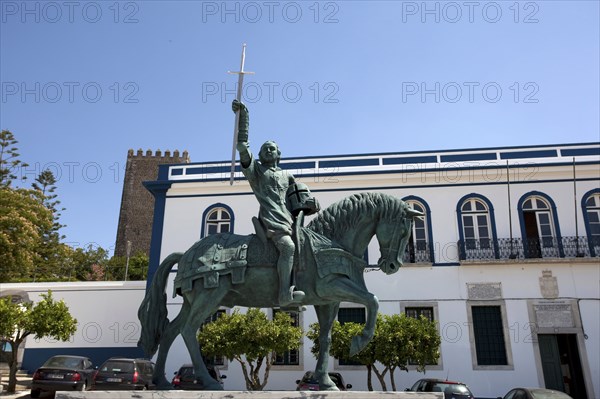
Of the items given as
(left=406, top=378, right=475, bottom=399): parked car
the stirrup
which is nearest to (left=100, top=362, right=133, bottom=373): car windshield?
(left=406, top=378, right=475, bottom=399): parked car

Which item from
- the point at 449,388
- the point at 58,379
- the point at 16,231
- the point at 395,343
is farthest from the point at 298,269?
the point at 16,231

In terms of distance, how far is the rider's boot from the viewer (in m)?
5.24

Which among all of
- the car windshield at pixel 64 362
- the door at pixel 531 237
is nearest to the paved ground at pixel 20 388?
the car windshield at pixel 64 362

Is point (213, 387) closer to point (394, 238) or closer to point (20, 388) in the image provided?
point (394, 238)

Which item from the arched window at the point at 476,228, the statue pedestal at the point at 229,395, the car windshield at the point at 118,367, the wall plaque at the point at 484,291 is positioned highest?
the arched window at the point at 476,228

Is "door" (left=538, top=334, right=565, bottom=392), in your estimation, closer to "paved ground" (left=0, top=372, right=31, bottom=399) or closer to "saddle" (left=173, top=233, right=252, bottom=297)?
Result: "saddle" (left=173, top=233, right=252, bottom=297)

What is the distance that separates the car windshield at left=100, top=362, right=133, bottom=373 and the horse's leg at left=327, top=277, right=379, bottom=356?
10.4 m

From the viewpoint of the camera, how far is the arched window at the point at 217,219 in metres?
20.2

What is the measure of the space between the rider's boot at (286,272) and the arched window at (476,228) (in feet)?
47.4

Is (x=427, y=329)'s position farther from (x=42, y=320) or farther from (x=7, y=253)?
(x=7, y=253)

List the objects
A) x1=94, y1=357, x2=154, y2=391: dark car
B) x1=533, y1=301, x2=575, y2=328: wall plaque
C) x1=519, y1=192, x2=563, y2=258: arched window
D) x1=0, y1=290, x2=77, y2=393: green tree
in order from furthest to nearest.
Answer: x1=519, y1=192, x2=563, y2=258: arched window, x1=533, y1=301, x2=575, y2=328: wall plaque, x1=0, y1=290, x2=77, y2=393: green tree, x1=94, y1=357, x2=154, y2=391: dark car

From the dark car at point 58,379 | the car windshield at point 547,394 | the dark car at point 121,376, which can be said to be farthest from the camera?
the dark car at point 58,379

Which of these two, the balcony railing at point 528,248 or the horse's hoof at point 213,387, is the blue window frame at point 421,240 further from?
the horse's hoof at point 213,387

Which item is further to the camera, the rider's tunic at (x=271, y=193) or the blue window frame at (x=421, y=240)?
the blue window frame at (x=421, y=240)
